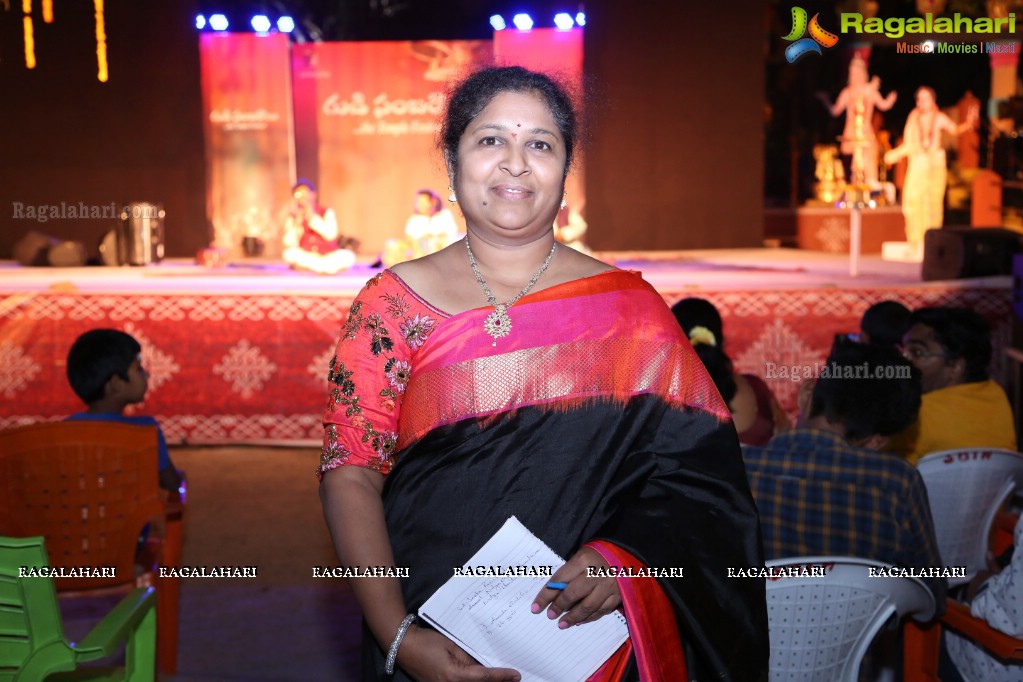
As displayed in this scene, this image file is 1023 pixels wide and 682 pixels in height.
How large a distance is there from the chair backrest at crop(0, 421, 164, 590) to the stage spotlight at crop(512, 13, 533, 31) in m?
7.03

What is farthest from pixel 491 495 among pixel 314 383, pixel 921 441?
pixel 314 383

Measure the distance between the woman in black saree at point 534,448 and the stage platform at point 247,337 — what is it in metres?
3.72

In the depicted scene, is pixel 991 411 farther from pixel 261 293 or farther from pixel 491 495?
pixel 261 293

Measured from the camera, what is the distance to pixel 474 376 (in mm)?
1407

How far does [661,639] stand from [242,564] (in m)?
2.70

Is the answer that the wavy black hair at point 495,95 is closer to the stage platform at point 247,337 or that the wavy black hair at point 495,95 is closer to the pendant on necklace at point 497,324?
the pendant on necklace at point 497,324

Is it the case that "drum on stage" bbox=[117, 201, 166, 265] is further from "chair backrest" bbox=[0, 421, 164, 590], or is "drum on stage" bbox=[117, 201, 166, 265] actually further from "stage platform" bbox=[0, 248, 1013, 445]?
"chair backrest" bbox=[0, 421, 164, 590]

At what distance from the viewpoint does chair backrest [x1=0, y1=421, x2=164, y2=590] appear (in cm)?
250

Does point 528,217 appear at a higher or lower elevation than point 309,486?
higher

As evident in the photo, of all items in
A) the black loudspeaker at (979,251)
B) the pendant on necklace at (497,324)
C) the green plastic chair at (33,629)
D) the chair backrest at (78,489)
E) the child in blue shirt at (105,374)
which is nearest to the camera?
the pendant on necklace at (497,324)

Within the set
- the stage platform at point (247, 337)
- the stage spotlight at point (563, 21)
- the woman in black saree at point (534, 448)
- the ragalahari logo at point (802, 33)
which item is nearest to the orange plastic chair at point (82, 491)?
the woman in black saree at point (534, 448)

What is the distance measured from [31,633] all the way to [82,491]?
2.74 feet

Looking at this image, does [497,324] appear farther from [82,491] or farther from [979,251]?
[979,251]

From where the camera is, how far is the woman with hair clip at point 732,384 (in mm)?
2900
